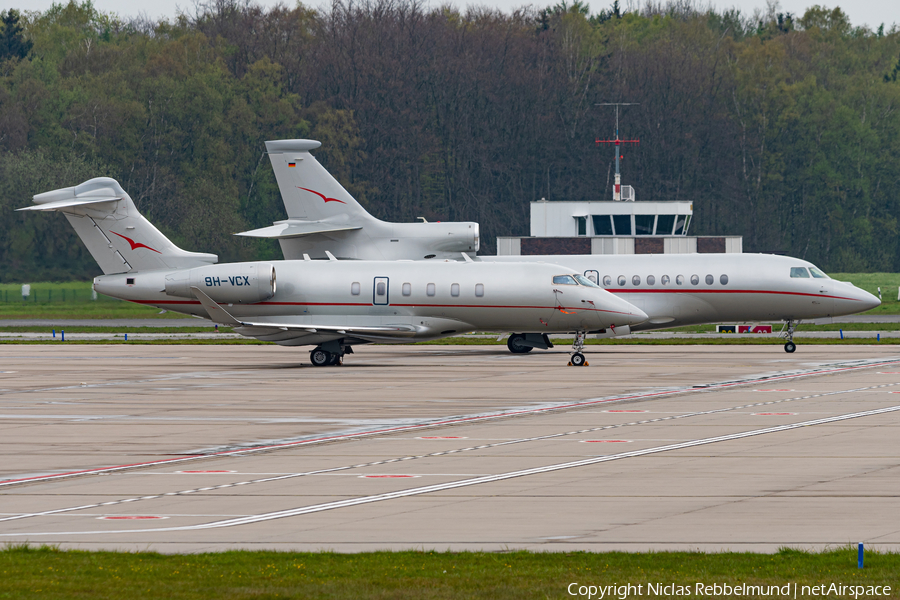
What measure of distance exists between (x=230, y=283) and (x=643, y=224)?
31.7m

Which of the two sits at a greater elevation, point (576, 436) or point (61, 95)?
point (61, 95)

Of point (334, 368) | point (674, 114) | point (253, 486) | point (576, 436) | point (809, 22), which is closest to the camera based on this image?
point (253, 486)

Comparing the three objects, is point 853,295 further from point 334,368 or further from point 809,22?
point 809,22

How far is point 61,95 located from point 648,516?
98757 millimetres

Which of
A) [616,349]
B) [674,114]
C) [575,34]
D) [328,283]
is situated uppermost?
[575,34]

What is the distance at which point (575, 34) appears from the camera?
12650 cm

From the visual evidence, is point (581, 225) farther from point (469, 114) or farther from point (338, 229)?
point (469, 114)

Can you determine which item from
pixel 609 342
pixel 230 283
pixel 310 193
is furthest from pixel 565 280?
pixel 609 342

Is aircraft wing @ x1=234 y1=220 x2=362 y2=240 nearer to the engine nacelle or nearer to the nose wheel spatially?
the engine nacelle

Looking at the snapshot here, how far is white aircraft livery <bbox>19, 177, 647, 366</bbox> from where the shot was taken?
1489 inches

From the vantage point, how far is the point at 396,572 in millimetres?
10727

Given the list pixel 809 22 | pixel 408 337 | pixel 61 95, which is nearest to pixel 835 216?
pixel 809 22

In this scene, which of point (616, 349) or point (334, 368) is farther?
point (616, 349)

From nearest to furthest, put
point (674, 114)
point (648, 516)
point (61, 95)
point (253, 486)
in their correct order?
point (648, 516) → point (253, 486) → point (61, 95) → point (674, 114)
